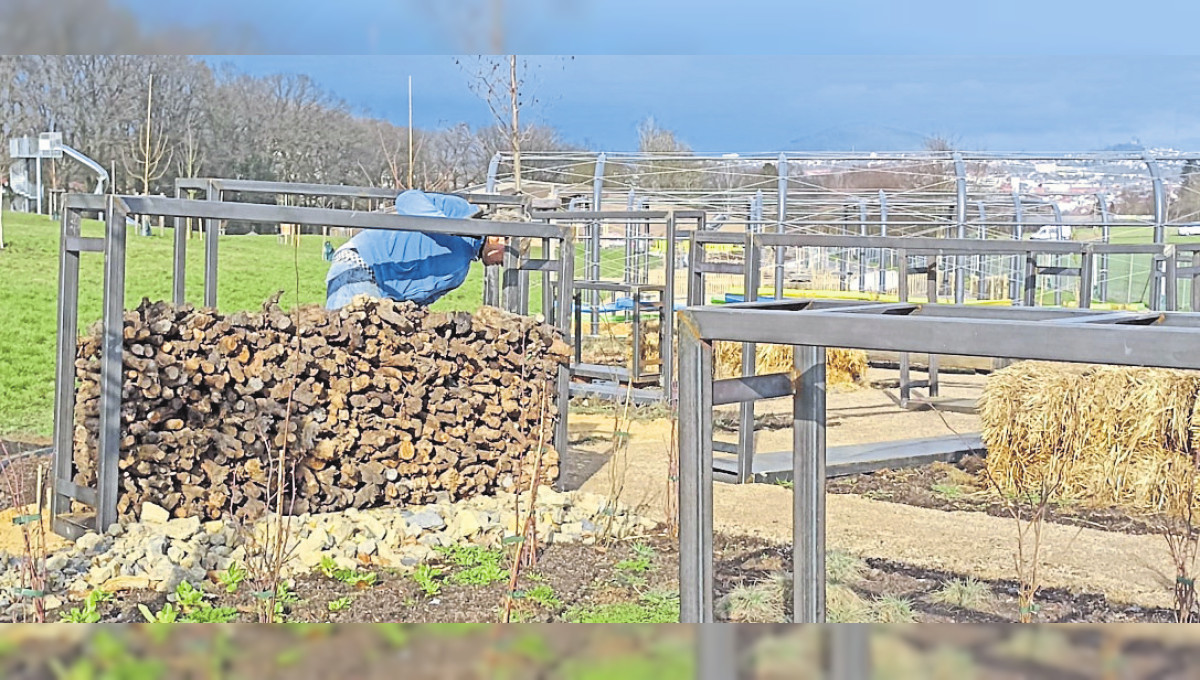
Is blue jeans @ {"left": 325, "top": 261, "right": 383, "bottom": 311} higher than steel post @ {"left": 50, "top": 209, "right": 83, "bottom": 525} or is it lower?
higher

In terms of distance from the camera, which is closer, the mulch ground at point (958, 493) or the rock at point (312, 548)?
the rock at point (312, 548)

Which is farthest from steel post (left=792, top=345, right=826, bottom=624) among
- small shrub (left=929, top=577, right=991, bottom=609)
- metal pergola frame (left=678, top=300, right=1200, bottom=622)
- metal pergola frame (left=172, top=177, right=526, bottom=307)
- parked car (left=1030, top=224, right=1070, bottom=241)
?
parked car (left=1030, top=224, right=1070, bottom=241)

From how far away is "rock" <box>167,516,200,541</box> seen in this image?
165 inches

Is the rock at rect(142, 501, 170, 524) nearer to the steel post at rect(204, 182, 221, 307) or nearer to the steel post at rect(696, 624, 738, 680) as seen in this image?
the steel post at rect(204, 182, 221, 307)

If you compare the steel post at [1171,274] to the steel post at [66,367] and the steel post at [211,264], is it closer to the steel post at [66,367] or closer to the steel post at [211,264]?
the steel post at [211,264]

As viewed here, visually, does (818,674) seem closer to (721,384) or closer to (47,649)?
(721,384)

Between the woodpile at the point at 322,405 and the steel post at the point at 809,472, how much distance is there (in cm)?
220

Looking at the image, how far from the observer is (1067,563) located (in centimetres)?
427

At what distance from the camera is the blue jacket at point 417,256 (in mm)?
6102

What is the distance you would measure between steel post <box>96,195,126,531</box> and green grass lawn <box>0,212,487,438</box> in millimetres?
5554

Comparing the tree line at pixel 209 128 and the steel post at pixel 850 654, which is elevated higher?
the tree line at pixel 209 128

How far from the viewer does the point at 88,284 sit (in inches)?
528

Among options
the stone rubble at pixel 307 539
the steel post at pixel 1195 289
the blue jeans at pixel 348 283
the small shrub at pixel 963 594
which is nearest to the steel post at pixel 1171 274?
the steel post at pixel 1195 289

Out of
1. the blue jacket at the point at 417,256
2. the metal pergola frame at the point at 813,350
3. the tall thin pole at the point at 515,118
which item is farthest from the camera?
the tall thin pole at the point at 515,118
